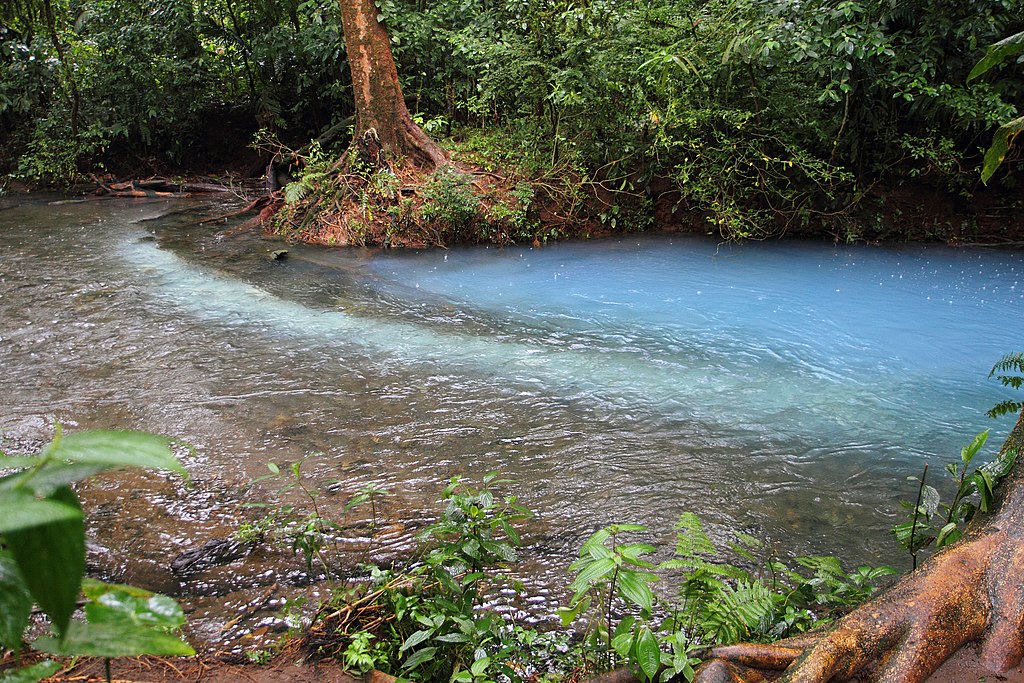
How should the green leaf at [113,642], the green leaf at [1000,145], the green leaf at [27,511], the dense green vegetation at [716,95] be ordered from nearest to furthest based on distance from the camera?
the green leaf at [27,511], the green leaf at [113,642], the green leaf at [1000,145], the dense green vegetation at [716,95]

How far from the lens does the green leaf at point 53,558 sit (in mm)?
539

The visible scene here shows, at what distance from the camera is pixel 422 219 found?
8.03 metres

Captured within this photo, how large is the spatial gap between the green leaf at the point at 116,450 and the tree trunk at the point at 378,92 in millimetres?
8191

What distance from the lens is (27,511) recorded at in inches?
21.0

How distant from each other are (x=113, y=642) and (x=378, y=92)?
8.55 metres

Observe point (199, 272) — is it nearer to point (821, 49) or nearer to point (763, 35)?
point (763, 35)

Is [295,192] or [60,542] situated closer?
[60,542]

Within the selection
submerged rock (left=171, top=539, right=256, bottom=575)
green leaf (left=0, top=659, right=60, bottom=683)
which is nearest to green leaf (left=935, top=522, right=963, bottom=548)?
green leaf (left=0, top=659, right=60, bottom=683)

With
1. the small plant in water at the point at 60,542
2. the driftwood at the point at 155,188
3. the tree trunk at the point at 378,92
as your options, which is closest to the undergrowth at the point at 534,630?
the small plant in water at the point at 60,542

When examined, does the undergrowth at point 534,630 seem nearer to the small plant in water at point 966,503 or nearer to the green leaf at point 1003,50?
the small plant in water at point 966,503

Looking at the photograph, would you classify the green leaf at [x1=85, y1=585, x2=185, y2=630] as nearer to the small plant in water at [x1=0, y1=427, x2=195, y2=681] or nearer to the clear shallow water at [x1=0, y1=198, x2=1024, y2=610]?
the small plant in water at [x1=0, y1=427, x2=195, y2=681]

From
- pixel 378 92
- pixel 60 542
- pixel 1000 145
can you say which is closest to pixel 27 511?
pixel 60 542

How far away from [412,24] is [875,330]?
7540mm

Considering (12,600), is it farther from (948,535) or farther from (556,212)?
(556,212)
